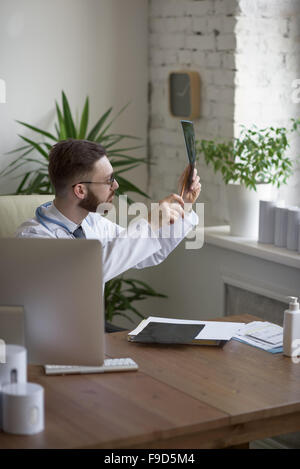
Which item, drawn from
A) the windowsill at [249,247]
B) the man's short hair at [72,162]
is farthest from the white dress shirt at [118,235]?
the windowsill at [249,247]

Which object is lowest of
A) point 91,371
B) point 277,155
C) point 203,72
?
point 91,371

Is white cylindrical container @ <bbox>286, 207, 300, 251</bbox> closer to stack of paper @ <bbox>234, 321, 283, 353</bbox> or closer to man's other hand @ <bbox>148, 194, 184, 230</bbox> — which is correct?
stack of paper @ <bbox>234, 321, 283, 353</bbox>

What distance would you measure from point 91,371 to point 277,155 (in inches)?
62.5

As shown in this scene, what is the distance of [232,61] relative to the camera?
3.49 m

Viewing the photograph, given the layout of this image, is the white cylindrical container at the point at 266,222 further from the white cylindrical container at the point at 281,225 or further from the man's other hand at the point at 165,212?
the man's other hand at the point at 165,212

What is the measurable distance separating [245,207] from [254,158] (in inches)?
9.4

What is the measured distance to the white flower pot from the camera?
3331 millimetres

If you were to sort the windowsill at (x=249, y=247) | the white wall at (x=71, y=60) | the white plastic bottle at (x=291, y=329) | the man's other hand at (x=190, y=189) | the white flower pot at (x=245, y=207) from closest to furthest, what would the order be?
the white plastic bottle at (x=291, y=329) → the man's other hand at (x=190, y=189) → the windowsill at (x=249, y=247) → the white flower pot at (x=245, y=207) → the white wall at (x=71, y=60)

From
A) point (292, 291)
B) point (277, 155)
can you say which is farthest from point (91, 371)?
point (277, 155)

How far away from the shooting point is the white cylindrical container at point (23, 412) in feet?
5.30

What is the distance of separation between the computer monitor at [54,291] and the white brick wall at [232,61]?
6.40ft
